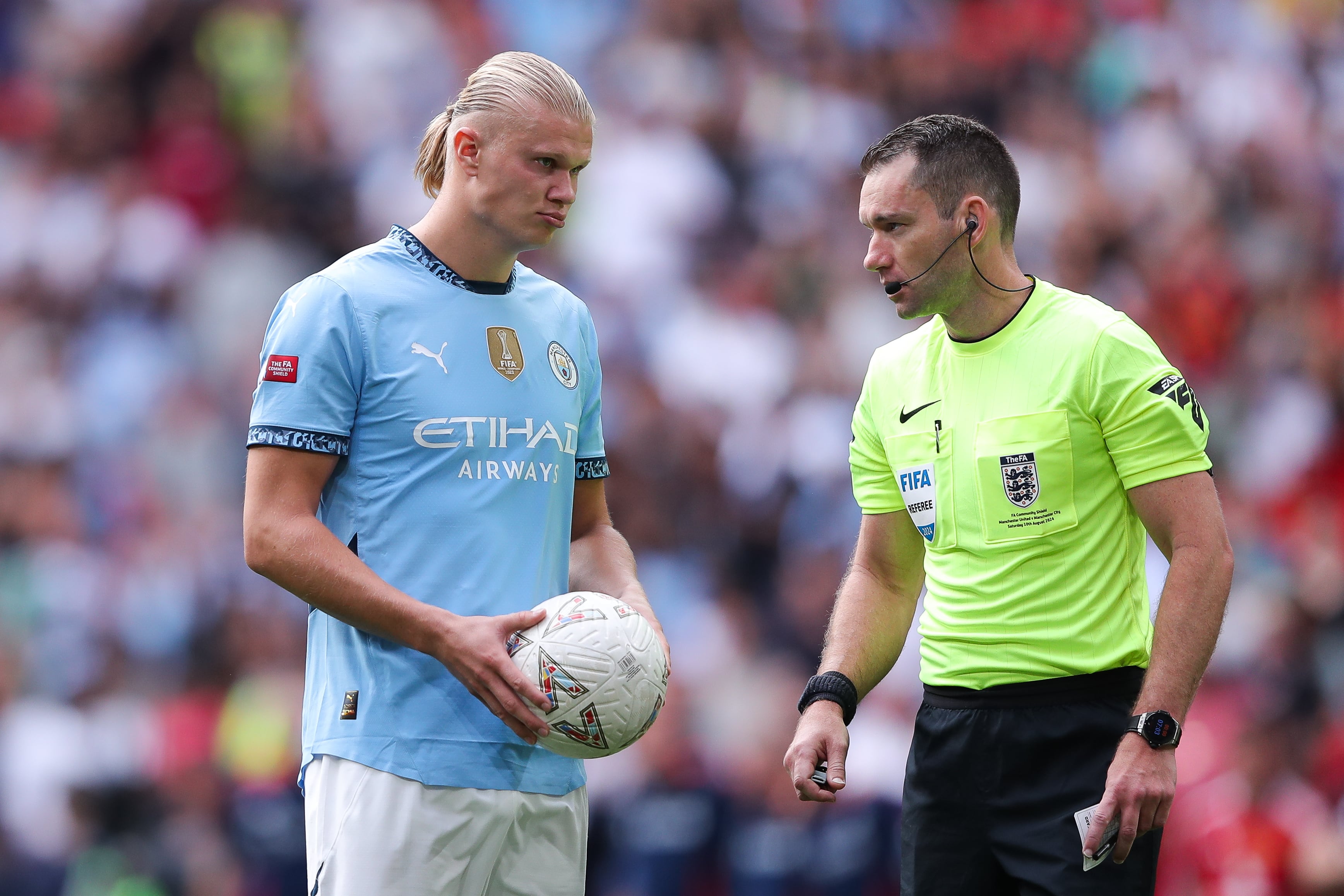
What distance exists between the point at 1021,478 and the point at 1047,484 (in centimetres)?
7

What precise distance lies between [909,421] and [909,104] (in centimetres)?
799

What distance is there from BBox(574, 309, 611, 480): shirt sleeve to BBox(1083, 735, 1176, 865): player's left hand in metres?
1.51

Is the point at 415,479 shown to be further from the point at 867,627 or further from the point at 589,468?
the point at 867,627

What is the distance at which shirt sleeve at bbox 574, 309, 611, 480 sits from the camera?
4062mm

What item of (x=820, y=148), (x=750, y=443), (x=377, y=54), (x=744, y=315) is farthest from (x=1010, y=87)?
(x=377, y=54)

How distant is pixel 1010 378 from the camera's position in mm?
3898

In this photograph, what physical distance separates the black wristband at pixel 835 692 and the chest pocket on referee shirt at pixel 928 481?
443mm

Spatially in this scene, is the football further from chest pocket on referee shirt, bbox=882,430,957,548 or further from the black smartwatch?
the black smartwatch

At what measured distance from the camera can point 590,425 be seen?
4086 mm

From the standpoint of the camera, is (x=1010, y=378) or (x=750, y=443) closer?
(x=1010, y=378)

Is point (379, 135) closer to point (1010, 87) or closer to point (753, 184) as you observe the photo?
point (753, 184)

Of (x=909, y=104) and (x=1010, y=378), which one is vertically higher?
(x=909, y=104)

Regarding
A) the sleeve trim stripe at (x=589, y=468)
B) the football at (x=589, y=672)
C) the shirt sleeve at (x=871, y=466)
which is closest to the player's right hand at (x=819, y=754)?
the football at (x=589, y=672)

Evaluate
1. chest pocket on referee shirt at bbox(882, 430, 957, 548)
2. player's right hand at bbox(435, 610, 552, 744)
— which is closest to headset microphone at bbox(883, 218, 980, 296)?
chest pocket on referee shirt at bbox(882, 430, 957, 548)
